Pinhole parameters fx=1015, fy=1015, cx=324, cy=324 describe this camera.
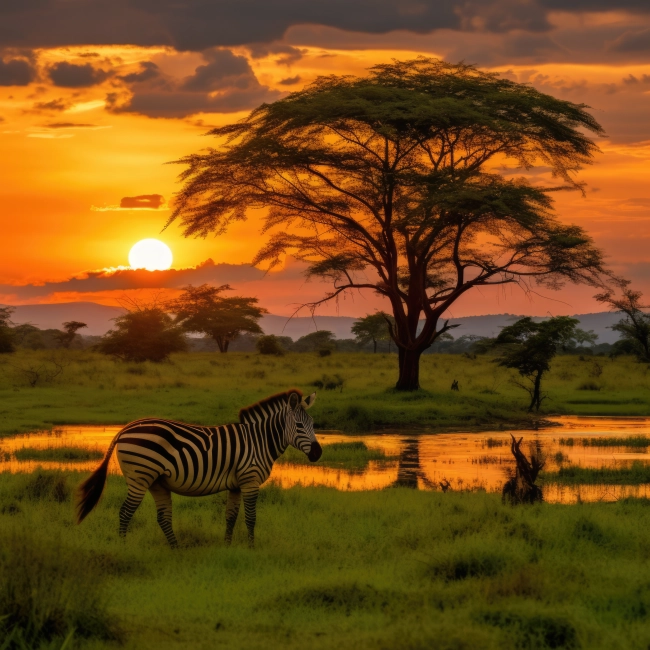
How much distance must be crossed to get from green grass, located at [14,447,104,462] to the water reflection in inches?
11.0

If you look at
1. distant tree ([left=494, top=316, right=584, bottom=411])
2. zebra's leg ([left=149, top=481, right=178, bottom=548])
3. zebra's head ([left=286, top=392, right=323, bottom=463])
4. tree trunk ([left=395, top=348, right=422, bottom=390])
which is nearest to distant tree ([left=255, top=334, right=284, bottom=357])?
tree trunk ([left=395, top=348, right=422, bottom=390])

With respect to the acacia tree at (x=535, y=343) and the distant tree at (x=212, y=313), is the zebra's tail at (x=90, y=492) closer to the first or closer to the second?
the acacia tree at (x=535, y=343)

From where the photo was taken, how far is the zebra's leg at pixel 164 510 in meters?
11.0

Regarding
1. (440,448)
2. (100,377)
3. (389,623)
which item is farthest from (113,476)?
(100,377)

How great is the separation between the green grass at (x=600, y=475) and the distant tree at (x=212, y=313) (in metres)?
66.1

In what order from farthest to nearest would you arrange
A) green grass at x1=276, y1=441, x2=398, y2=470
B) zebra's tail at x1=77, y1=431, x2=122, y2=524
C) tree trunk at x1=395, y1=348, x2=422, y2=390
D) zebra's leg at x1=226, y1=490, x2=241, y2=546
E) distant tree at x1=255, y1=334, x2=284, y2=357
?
distant tree at x1=255, y1=334, x2=284, y2=357
tree trunk at x1=395, y1=348, x2=422, y2=390
green grass at x1=276, y1=441, x2=398, y2=470
zebra's leg at x1=226, y1=490, x2=241, y2=546
zebra's tail at x1=77, y1=431, x2=122, y2=524

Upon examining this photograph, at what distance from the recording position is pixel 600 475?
18500mm

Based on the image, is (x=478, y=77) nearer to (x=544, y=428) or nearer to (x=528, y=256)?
(x=528, y=256)

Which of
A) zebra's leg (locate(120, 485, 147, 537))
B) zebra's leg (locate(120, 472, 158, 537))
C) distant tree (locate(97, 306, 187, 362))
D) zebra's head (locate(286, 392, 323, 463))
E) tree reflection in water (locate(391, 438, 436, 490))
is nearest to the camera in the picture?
zebra's leg (locate(120, 472, 158, 537))

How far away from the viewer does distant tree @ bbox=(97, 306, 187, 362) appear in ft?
183

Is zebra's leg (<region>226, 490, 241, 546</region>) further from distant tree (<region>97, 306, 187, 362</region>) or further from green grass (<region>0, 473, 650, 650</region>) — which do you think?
distant tree (<region>97, 306, 187, 362</region>)

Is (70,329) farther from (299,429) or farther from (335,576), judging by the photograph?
(335,576)

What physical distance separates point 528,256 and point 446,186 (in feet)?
15.4

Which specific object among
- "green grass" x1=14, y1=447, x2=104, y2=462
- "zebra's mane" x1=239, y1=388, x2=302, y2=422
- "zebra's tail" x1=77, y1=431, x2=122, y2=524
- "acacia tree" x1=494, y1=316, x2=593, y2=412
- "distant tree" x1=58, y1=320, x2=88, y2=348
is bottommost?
"green grass" x1=14, y1=447, x2=104, y2=462
